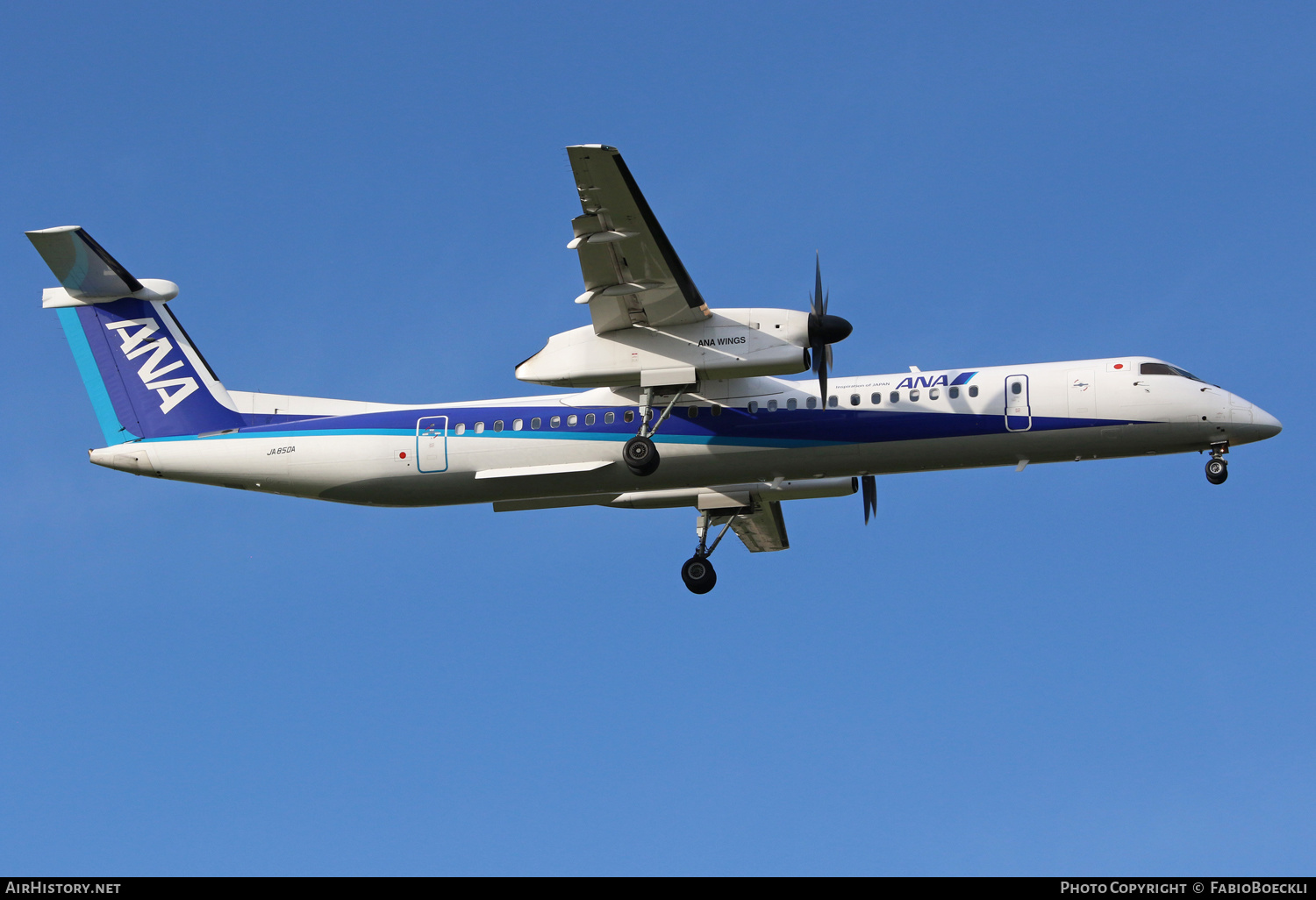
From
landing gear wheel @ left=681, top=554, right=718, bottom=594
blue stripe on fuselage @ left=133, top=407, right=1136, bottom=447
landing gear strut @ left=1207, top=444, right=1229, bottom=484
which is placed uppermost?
blue stripe on fuselage @ left=133, top=407, right=1136, bottom=447

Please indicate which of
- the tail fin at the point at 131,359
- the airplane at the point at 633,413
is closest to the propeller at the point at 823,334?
the airplane at the point at 633,413

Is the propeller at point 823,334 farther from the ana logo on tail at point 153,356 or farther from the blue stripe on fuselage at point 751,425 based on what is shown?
the ana logo on tail at point 153,356

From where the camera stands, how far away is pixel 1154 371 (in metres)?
19.2

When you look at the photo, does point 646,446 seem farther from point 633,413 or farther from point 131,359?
point 131,359

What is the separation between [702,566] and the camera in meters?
22.5

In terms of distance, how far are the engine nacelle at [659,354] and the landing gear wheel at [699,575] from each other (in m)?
4.22

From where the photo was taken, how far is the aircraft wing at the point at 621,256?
17.0 metres

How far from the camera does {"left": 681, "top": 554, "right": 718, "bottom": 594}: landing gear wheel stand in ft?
73.6

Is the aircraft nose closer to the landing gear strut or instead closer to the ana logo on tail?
the landing gear strut

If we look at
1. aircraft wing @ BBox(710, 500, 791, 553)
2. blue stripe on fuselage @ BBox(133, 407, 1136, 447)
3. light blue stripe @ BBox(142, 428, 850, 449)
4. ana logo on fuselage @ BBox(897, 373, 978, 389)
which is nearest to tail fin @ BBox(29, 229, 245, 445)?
light blue stripe @ BBox(142, 428, 850, 449)

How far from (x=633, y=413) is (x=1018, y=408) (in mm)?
5844

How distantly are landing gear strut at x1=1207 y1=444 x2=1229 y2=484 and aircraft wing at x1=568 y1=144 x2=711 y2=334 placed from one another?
7669 mm

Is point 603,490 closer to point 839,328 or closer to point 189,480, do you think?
point 839,328
